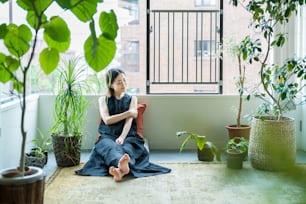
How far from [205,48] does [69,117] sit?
69.9 inches

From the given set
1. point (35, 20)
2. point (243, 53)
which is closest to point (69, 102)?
point (243, 53)

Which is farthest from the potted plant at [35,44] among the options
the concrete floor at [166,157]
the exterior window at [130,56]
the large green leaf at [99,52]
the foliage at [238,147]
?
the exterior window at [130,56]

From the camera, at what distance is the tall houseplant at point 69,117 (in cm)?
379

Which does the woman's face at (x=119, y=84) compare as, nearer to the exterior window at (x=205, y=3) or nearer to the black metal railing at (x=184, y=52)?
the black metal railing at (x=184, y=52)

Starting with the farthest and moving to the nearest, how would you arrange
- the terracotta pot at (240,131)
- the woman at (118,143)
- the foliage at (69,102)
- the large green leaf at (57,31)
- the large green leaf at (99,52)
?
the terracotta pot at (240,131) → the foliage at (69,102) → the woman at (118,143) → the large green leaf at (57,31) → the large green leaf at (99,52)

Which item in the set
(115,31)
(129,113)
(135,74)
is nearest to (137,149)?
(129,113)

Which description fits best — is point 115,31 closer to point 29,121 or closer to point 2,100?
point 2,100

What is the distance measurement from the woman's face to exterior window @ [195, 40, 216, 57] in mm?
1094

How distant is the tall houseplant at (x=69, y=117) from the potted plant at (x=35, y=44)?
1659mm

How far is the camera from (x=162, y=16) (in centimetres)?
466

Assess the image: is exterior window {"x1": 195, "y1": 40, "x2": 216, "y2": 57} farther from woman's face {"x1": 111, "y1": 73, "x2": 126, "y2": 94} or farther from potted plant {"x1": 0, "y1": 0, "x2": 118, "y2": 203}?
potted plant {"x1": 0, "y1": 0, "x2": 118, "y2": 203}

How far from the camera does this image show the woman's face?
4035mm

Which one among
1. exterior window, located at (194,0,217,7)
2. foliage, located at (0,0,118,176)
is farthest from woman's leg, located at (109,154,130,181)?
exterior window, located at (194,0,217,7)

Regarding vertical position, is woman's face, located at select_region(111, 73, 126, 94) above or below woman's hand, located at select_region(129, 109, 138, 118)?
above
